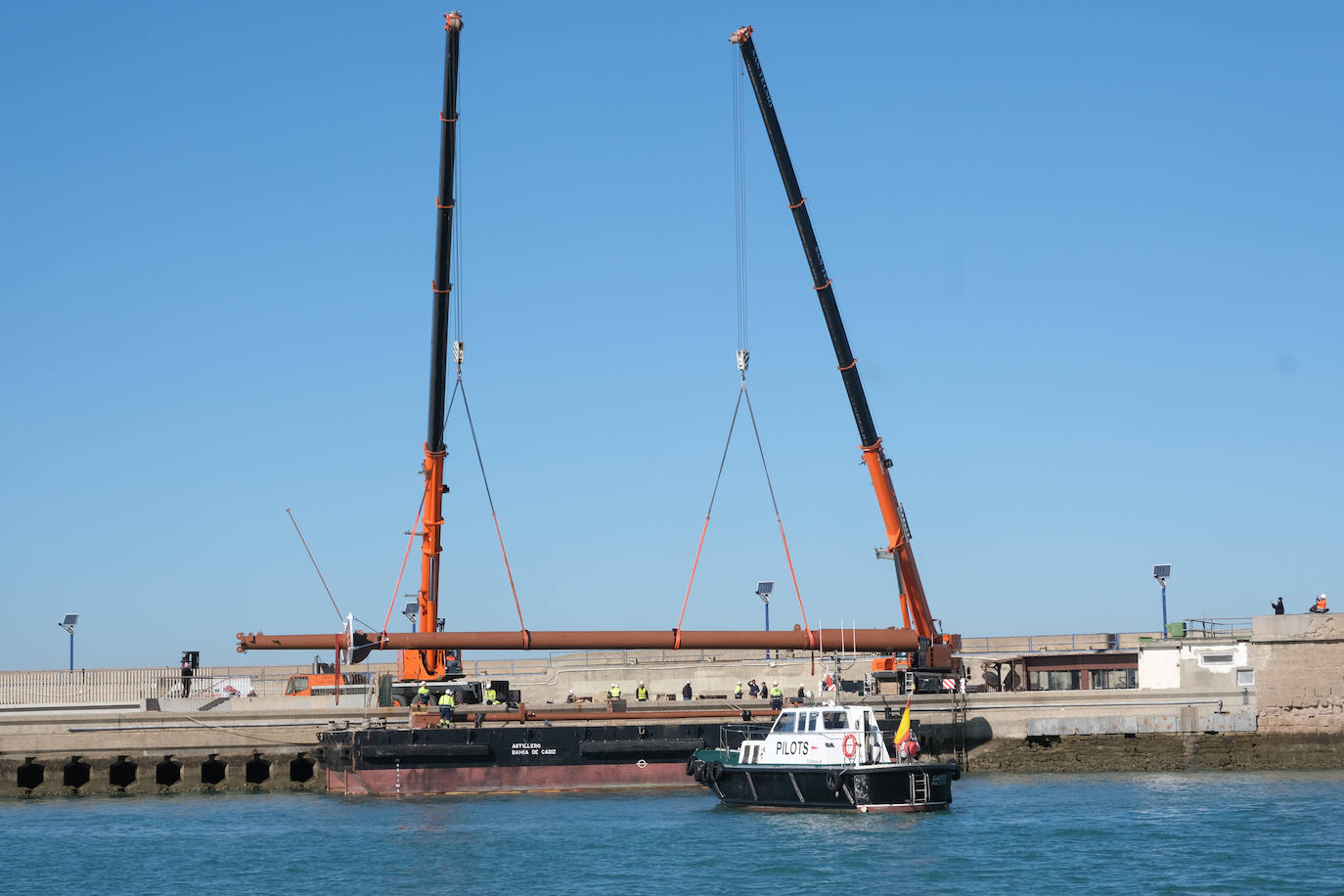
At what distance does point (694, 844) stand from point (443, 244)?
93.9ft

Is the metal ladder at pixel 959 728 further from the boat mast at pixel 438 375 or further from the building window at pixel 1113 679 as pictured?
the boat mast at pixel 438 375

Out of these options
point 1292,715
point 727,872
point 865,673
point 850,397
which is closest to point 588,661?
point 865,673

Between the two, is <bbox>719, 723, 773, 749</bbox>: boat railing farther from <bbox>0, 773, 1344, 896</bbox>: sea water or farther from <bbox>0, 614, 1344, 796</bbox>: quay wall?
<bbox>0, 614, 1344, 796</bbox>: quay wall

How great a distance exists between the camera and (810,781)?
1681 inches

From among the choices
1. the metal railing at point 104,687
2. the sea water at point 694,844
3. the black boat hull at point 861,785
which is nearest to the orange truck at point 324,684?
the metal railing at point 104,687

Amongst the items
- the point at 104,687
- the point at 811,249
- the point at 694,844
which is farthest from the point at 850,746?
the point at 104,687

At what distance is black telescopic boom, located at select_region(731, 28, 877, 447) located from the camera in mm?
57750

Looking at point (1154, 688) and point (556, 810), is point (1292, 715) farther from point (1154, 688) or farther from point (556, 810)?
point (556, 810)

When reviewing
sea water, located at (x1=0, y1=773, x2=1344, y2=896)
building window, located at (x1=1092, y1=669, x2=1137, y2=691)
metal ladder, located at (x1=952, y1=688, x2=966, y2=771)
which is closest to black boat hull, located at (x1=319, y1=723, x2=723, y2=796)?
sea water, located at (x1=0, y1=773, x2=1344, y2=896)

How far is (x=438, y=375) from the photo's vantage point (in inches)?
2299

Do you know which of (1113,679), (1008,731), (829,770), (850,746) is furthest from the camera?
(1113,679)

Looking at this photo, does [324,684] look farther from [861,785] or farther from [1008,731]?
[861,785]

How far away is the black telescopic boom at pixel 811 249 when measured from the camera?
57750 mm

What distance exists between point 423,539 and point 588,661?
49.7 ft
